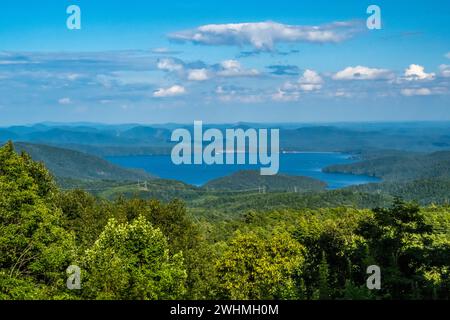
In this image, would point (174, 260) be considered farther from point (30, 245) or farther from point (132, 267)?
point (30, 245)

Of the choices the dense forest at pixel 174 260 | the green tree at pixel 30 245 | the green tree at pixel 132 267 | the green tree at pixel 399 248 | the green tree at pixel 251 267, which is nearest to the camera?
the green tree at pixel 399 248

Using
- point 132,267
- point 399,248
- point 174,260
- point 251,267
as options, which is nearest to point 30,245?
point 132,267

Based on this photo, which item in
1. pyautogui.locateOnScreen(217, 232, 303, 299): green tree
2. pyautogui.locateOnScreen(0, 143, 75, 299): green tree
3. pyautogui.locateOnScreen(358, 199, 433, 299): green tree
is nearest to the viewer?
pyautogui.locateOnScreen(358, 199, 433, 299): green tree

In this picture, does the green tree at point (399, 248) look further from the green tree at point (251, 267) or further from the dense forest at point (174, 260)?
the green tree at point (251, 267)

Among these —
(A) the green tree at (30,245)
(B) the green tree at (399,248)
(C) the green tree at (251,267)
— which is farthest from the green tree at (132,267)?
(B) the green tree at (399,248)

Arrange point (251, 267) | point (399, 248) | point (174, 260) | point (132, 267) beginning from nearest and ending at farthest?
1. point (399, 248)
2. point (132, 267)
3. point (174, 260)
4. point (251, 267)

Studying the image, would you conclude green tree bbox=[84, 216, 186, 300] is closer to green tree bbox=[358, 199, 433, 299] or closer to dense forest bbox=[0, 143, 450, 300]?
dense forest bbox=[0, 143, 450, 300]

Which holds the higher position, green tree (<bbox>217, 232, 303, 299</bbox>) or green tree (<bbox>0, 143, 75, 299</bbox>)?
green tree (<bbox>0, 143, 75, 299</bbox>)

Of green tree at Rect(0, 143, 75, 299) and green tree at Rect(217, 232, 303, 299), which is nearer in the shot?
green tree at Rect(0, 143, 75, 299)

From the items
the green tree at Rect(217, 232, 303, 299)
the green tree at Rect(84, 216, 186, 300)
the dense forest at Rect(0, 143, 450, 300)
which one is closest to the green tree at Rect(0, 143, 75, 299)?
the dense forest at Rect(0, 143, 450, 300)

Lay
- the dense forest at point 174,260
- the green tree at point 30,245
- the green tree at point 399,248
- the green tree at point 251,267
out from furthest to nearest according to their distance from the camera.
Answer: the green tree at point 251,267, the green tree at point 30,245, the dense forest at point 174,260, the green tree at point 399,248
